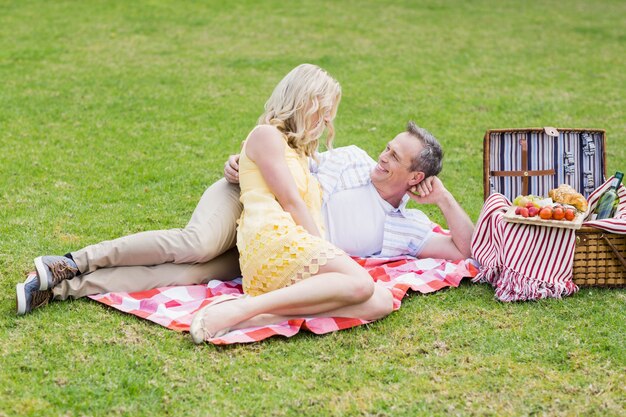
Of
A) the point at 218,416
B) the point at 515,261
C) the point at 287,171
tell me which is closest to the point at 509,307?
the point at 515,261

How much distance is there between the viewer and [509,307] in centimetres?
487

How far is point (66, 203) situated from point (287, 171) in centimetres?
246

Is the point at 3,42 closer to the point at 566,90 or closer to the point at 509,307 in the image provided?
the point at 566,90

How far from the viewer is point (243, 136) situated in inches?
334

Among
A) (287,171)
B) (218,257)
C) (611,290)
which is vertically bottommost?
(611,290)

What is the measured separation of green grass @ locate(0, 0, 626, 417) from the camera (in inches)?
151

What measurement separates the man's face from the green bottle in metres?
1.16

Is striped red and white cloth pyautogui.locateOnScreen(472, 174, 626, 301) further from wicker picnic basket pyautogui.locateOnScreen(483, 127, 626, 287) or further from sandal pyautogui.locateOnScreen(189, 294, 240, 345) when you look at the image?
sandal pyautogui.locateOnScreen(189, 294, 240, 345)

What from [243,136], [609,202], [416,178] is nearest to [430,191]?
[416,178]

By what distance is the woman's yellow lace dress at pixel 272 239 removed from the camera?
446cm

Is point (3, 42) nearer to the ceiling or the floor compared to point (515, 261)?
nearer to the ceiling

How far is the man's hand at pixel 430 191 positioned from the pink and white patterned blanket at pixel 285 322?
0.39 meters

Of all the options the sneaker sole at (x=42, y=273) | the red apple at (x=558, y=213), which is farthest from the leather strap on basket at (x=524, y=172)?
the sneaker sole at (x=42, y=273)

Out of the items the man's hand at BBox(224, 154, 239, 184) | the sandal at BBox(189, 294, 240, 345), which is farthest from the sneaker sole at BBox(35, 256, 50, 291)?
the man's hand at BBox(224, 154, 239, 184)
